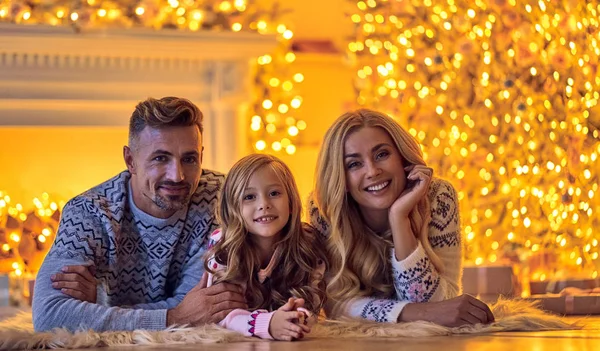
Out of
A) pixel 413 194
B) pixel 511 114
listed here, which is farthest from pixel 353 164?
pixel 511 114

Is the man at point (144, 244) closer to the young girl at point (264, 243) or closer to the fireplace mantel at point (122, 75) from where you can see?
the young girl at point (264, 243)

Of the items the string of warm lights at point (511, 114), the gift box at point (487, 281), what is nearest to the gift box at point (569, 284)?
the gift box at point (487, 281)

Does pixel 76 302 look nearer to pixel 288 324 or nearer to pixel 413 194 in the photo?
pixel 288 324

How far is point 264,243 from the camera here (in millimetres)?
2768

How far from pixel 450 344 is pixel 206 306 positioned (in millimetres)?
601

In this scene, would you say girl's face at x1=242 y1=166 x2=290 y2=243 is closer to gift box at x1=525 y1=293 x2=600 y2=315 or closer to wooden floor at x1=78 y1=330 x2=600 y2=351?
wooden floor at x1=78 y1=330 x2=600 y2=351

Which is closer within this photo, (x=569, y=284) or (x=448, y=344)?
(x=448, y=344)

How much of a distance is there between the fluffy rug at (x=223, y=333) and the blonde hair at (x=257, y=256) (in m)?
0.11

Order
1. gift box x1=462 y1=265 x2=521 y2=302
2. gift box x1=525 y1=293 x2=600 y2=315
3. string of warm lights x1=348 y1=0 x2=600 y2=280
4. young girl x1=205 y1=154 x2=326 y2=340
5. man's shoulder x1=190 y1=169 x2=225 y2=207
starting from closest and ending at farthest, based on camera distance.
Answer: young girl x1=205 y1=154 x2=326 y2=340 < man's shoulder x1=190 y1=169 x2=225 y2=207 < gift box x1=525 y1=293 x2=600 y2=315 < gift box x1=462 y1=265 x2=521 y2=302 < string of warm lights x1=348 y1=0 x2=600 y2=280

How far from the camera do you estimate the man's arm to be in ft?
8.55

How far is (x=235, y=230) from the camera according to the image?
107 inches

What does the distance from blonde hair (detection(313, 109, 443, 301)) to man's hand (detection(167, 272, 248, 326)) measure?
11.6 inches

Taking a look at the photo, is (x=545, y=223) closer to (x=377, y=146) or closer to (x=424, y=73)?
(x=424, y=73)

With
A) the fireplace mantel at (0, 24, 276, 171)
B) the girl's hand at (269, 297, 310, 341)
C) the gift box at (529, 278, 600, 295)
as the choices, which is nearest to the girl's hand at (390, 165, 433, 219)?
the girl's hand at (269, 297, 310, 341)
